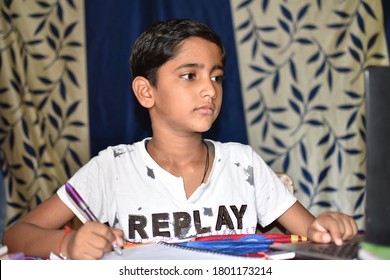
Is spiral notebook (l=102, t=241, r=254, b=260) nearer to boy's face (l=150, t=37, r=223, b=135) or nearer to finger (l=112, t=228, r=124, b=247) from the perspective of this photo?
finger (l=112, t=228, r=124, b=247)

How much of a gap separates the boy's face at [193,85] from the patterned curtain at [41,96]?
1173 millimetres

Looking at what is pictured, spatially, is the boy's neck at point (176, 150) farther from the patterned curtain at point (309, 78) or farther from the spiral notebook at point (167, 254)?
the patterned curtain at point (309, 78)

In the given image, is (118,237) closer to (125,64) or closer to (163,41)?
(163,41)

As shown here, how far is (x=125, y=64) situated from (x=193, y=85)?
3.83ft

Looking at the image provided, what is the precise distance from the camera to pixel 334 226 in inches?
40.3

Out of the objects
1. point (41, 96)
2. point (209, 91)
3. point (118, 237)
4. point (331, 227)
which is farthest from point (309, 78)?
point (118, 237)

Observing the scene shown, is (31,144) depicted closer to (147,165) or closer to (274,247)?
(147,165)

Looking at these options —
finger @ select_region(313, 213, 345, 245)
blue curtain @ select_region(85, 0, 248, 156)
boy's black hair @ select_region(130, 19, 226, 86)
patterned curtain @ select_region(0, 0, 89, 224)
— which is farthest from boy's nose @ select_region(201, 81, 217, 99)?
patterned curtain @ select_region(0, 0, 89, 224)

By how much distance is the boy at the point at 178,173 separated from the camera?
135 centimetres

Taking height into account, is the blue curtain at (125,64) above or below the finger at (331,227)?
above

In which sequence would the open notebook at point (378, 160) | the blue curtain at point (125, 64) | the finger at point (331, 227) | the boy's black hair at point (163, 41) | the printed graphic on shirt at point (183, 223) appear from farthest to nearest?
the blue curtain at point (125, 64) < the boy's black hair at point (163, 41) < the printed graphic on shirt at point (183, 223) < the finger at point (331, 227) < the open notebook at point (378, 160)

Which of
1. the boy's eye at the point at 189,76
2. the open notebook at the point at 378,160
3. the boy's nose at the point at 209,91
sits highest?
the boy's eye at the point at 189,76

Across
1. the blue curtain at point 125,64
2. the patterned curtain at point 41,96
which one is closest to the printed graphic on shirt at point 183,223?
the blue curtain at point 125,64

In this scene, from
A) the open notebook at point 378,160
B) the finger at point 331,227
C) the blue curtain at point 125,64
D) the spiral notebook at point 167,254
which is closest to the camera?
the open notebook at point 378,160
